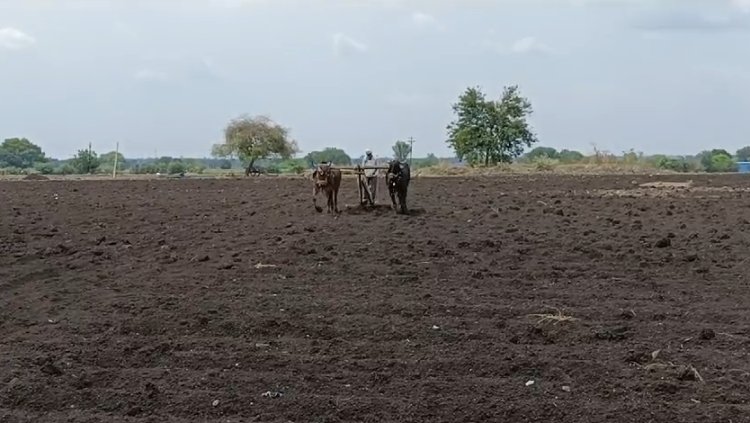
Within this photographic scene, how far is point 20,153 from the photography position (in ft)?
298

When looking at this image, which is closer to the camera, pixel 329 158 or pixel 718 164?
pixel 329 158

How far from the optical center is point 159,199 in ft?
87.7

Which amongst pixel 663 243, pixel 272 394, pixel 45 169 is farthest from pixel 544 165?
pixel 272 394

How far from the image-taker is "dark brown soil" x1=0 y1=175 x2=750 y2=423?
6.14m

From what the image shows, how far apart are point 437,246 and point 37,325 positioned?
6.63 m

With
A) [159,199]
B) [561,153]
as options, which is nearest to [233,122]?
[561,153]

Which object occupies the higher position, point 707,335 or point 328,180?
point 328,180

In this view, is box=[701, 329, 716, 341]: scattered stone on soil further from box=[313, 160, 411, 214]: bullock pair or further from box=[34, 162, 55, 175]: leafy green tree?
box=[34, 162, 55, 175]: leafy green tree

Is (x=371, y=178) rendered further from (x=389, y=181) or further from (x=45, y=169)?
(x=45, y=169)

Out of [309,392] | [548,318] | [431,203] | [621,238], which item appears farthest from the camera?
[431,203]

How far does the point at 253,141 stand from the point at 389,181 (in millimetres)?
45040

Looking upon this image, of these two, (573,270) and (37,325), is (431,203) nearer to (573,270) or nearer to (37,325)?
(573,270)

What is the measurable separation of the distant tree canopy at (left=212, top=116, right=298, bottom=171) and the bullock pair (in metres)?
42.7

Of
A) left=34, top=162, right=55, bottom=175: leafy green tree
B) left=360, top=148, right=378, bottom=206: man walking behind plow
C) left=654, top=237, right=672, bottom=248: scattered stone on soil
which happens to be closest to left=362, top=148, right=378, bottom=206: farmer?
left=360, top=148, right=378, bottom=206: man walking behind plow
